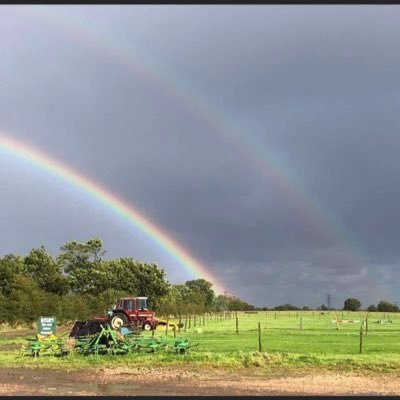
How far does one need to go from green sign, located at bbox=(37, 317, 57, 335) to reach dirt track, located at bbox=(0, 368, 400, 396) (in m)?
8.20

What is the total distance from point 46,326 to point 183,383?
14.2m

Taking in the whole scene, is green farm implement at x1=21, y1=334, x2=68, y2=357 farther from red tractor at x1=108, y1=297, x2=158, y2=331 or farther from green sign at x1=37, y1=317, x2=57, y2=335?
red tractor at x1=108, y1=297, x2=158, y2=331

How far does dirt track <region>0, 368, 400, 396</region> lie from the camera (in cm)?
1623

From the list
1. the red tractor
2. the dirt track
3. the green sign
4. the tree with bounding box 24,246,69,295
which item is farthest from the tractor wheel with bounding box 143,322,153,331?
the tree with bounding box 24,246,69,295

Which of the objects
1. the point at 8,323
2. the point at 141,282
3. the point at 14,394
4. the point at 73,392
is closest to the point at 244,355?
the point at 73,392

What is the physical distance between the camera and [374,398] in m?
14.6

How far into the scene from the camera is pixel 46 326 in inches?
1176

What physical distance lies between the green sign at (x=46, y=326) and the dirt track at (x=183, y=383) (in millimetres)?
8195

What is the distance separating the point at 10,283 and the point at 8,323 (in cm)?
901

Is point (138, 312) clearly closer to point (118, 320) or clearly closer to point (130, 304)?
point (130, 304)

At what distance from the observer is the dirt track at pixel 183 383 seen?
53.3ft

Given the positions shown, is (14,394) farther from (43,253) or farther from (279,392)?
(43,253)

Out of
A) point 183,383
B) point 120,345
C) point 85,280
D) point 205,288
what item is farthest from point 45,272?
point 205,288

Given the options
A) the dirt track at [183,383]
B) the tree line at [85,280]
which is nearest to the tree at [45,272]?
the tree line at [85,280]
